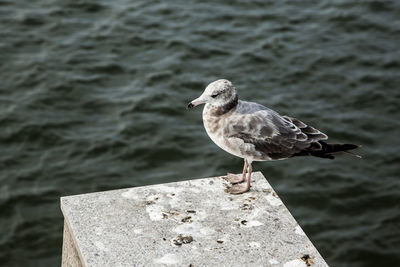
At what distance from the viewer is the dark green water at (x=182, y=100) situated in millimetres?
9156

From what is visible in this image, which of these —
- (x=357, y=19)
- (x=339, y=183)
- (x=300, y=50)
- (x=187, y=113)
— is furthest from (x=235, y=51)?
(x=339, y=183)

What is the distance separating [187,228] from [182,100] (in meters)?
5.98

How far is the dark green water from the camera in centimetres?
916

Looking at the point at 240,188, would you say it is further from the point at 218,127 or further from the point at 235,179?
the point at 218,127

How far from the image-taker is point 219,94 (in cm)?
521

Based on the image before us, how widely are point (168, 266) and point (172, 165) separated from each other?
17.1ft

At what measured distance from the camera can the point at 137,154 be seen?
995 centimetres

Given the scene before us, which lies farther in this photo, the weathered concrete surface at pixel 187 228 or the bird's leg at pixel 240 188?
the bird's leg at pixel 240 188

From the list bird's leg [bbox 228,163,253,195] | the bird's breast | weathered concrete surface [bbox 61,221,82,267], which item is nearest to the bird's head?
the bird's breast

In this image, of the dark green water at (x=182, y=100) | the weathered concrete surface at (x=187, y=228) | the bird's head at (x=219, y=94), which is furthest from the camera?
the dark green water at (x=182, y=100)

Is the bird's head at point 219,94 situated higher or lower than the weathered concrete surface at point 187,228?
higher

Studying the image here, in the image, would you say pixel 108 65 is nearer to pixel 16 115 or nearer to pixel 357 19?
pixel 16 115

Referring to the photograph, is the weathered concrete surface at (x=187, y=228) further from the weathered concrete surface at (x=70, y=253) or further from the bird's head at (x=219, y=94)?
the bird's head at (x=219, y=94)

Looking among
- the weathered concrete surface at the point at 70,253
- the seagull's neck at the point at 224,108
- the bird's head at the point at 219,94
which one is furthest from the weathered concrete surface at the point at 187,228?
the bird's head at the point at 219,94
